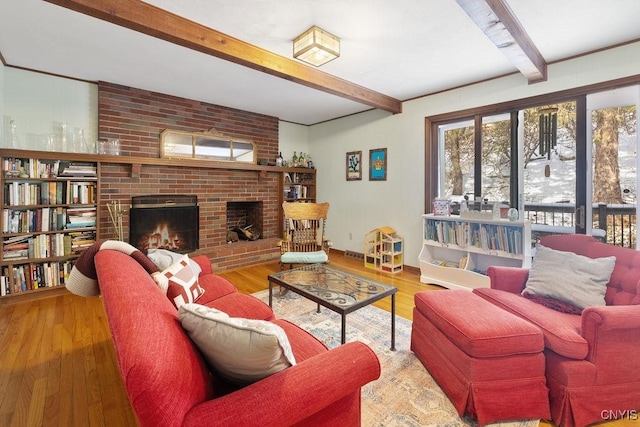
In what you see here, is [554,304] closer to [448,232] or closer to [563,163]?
[448,232]

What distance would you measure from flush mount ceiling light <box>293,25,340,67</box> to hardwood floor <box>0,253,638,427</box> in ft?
7.78

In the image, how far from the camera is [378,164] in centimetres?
456

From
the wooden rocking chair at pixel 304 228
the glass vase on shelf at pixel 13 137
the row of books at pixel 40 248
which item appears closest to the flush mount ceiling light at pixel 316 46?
the wooden rocking chair at pixel 304 228

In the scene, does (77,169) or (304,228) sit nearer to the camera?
(77,169)

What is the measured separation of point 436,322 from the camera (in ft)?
5.82

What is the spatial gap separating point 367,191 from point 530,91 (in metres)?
2.37

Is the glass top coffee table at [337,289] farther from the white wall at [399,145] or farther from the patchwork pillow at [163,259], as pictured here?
the white wall at [399,145]

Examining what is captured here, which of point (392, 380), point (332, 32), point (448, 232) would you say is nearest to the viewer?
point (392, 380)

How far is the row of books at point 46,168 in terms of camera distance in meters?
2.99

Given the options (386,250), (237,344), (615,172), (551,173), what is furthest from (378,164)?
(237,344)

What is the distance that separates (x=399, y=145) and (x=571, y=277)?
2.82 metres

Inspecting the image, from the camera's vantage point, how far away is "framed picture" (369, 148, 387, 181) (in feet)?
14.7

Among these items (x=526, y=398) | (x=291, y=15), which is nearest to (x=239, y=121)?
(x=291, y=15)

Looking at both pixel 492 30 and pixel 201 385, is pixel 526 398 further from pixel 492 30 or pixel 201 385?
pixel 492 30
